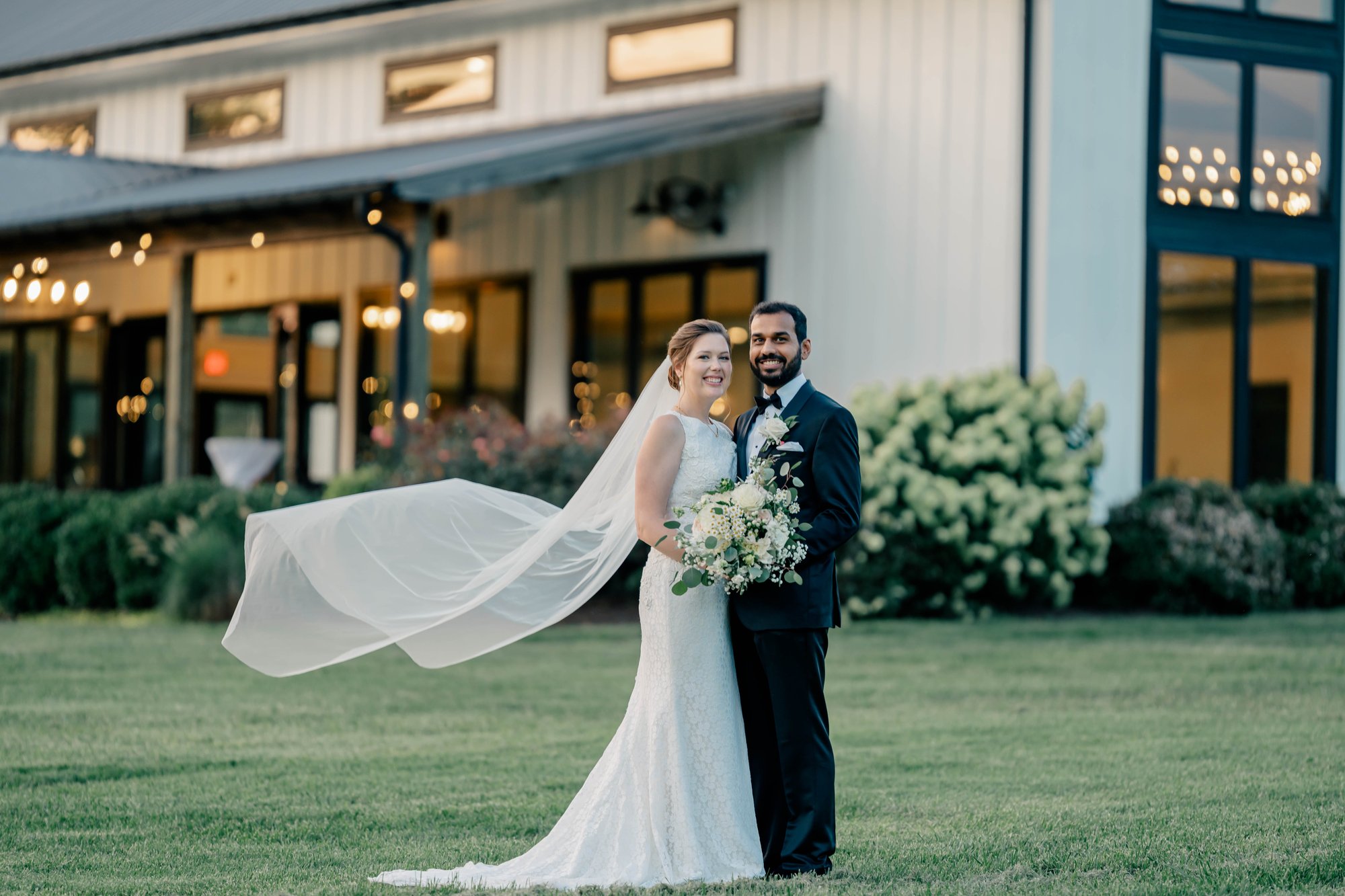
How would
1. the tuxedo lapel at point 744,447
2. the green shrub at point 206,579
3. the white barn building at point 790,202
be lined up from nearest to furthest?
the tuxedo lapel at point 744,447, the green shrub at point 206,579, the white barn building at point 790,202

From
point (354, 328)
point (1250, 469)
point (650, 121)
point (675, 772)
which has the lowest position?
point (675, 772)

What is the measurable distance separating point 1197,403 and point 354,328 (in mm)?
10032

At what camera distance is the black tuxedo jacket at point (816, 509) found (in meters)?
5.57

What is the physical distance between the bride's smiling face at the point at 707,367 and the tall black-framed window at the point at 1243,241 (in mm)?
11206

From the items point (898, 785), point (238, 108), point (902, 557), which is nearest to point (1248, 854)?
point (898, 785)

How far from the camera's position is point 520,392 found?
1911 cm

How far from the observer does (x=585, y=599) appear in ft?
20.5

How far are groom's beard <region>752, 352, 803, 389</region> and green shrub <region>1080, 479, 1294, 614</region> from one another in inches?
403

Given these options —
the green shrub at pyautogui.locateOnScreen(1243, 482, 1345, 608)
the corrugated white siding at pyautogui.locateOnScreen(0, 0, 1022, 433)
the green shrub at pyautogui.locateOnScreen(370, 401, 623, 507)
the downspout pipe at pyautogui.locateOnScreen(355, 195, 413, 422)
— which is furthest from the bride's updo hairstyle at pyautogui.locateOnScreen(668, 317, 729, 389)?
the green shrub at pyautogui.locateOnScreen(1243, 482, 1345, 608)

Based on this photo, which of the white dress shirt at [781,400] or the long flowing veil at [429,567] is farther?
the long flowing veil at [429,567]

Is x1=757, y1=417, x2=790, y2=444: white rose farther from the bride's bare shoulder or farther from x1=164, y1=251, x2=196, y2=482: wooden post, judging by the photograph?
x1=164, y1=251, x2=196, y2=482: wooden post

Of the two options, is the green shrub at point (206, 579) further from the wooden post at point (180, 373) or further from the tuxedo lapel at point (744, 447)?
the tuxedo lapel at point (744, 447)

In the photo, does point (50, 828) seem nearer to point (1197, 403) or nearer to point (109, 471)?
point (1197, 403)

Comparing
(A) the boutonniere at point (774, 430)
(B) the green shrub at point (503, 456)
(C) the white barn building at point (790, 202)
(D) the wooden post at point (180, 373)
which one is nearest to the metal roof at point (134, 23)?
(C) the white barn building at point (790, 202)
